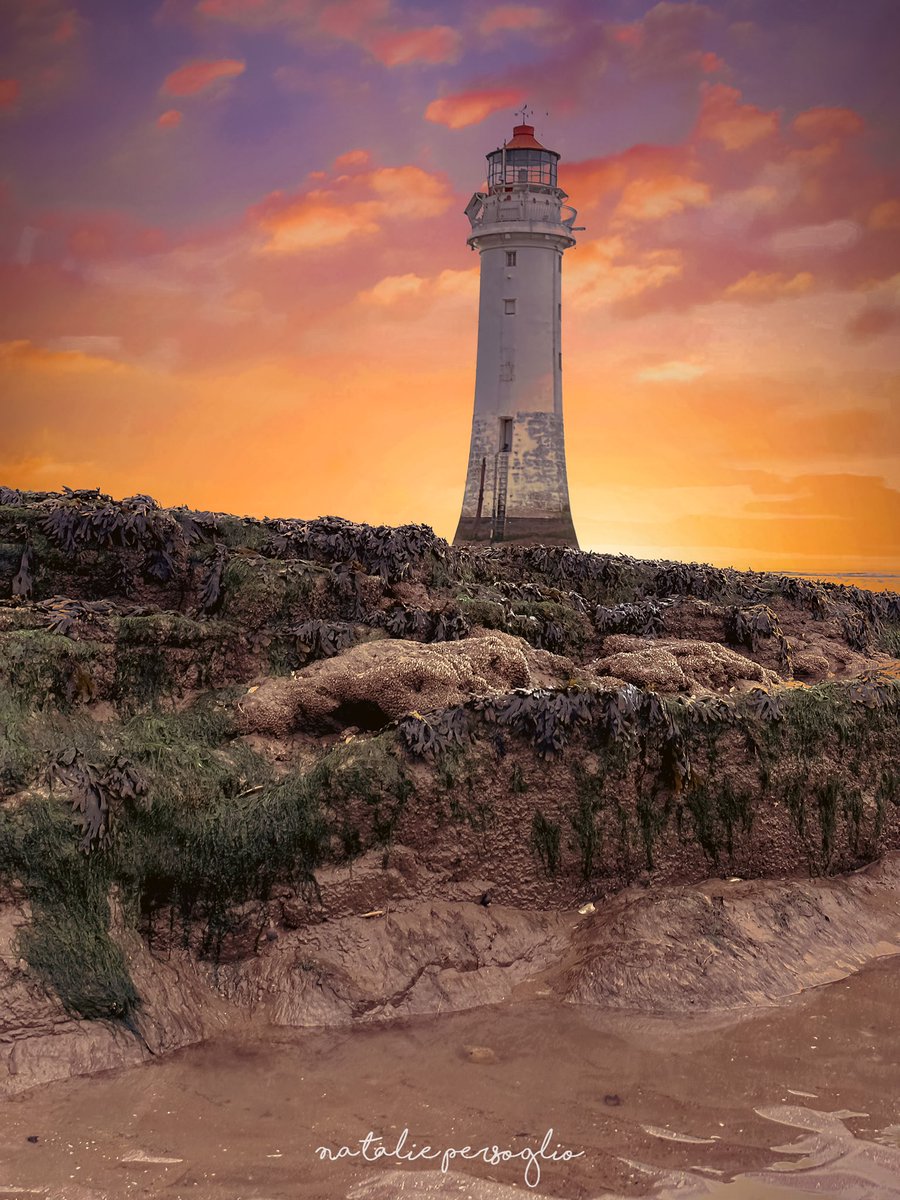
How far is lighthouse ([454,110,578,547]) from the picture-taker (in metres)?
39.3

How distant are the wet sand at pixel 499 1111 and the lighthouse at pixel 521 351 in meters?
32.1

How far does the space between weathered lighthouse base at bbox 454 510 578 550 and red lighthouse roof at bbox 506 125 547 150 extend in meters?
13.8

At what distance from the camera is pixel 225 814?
833 centimetres

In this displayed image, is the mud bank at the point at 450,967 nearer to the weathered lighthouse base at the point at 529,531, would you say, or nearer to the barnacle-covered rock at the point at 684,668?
the barnacle-covered rock at the point at 684,668

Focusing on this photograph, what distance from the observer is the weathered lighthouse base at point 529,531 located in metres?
39.6

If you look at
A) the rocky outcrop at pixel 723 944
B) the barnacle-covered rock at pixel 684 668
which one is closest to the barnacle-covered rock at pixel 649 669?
the barnacle-covered rock at pixel 684 668

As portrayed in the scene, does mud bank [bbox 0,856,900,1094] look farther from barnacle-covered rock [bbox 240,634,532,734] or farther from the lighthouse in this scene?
the lighthouse

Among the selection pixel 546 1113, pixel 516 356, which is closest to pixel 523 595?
pixel 546 1113

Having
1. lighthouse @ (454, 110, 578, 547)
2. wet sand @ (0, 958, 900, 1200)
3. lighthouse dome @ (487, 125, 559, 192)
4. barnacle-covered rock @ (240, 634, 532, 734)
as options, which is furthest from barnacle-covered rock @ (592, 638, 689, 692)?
lighthouse dome @ (487, 125, 559, 192)

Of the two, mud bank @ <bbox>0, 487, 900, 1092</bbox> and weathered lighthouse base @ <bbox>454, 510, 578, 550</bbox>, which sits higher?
weathered lighthouse base @ <bbox>454, 510, 578, 550</bbox>

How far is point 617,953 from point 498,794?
155 centimetres

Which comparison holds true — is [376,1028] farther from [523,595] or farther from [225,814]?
[523,595]
